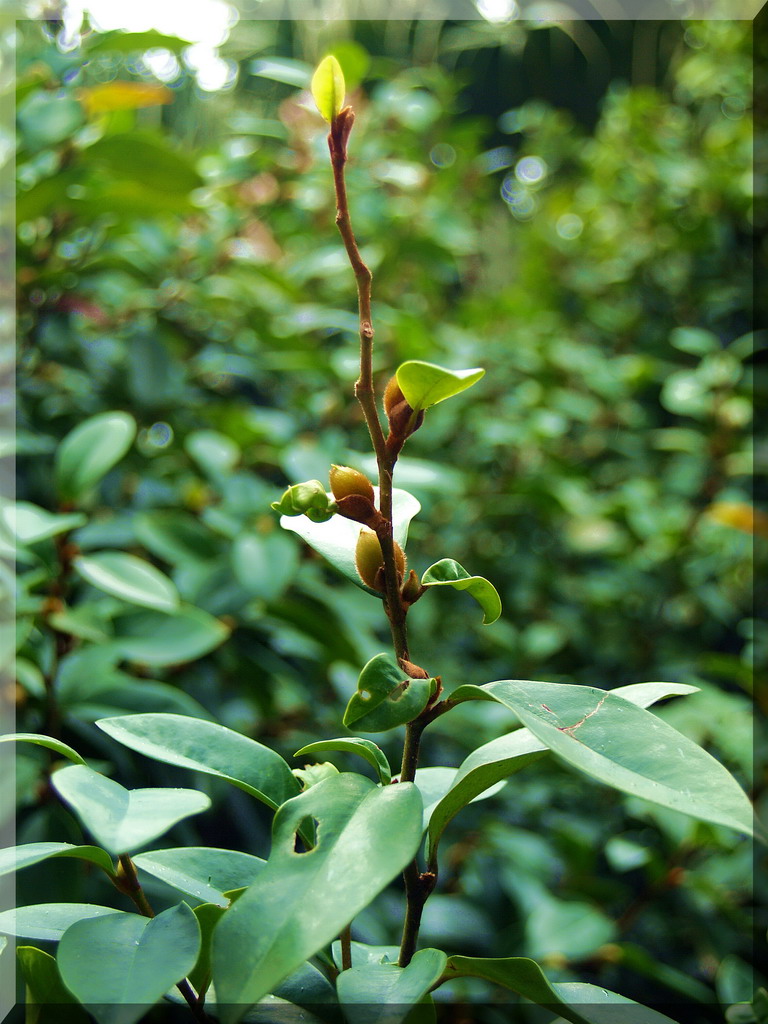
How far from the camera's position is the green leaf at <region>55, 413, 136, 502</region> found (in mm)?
537

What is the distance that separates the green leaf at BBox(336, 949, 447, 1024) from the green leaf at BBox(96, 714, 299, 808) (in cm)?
6

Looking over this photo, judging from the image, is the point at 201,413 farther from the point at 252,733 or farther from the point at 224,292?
the point at 252,733

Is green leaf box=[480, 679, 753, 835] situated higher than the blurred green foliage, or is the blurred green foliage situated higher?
green leaf box=[480, 679, 753, 835]

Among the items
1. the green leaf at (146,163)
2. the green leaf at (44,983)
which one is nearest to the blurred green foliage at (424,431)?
the green leaf at (146,163)

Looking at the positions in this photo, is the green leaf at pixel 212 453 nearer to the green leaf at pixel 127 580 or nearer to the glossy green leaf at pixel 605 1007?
the green leaf at pixel 127 580

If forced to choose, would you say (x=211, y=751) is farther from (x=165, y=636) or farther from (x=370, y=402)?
(x=165, y=636)

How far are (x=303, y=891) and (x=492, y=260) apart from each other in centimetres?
154

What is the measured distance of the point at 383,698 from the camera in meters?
0.23

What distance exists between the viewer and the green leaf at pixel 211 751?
0.26 metres

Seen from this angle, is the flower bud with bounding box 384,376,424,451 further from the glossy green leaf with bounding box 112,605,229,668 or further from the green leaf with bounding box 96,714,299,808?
the glossy green leaf with bounding box 112,605,229,668

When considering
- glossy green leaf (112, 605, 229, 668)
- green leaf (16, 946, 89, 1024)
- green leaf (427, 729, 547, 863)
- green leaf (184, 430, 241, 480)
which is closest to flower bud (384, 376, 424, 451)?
green leaf (427, 729, 547, 863)

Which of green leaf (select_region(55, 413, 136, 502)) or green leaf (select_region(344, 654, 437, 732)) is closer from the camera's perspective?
green leaf (select_region(344, 654, 437, 732))

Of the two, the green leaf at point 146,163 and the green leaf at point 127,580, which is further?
the green leaf at point 146,163

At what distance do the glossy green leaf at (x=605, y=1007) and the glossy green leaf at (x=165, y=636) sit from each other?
1.10 feet
